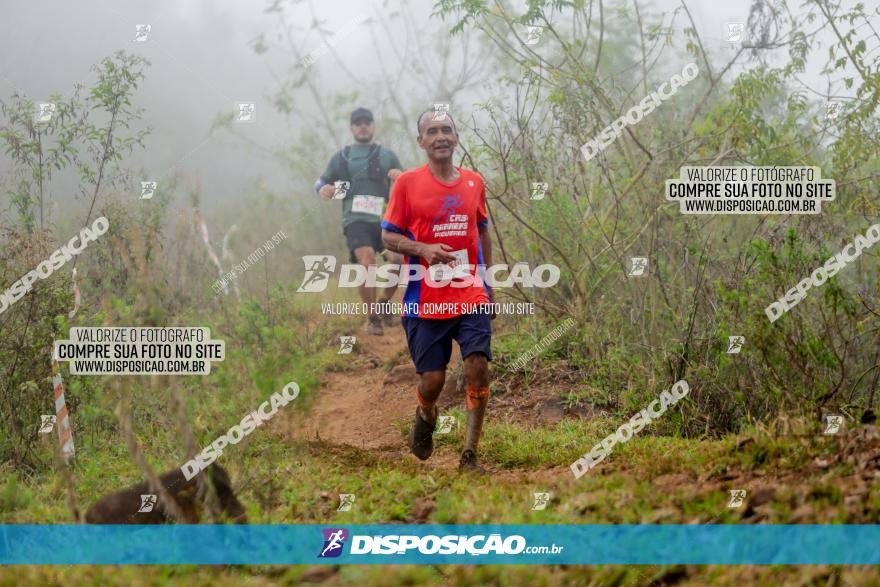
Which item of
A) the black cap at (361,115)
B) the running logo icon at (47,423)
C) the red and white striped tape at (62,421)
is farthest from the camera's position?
the black cap at (361,115)

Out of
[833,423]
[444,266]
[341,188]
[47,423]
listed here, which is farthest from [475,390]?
[341,188]

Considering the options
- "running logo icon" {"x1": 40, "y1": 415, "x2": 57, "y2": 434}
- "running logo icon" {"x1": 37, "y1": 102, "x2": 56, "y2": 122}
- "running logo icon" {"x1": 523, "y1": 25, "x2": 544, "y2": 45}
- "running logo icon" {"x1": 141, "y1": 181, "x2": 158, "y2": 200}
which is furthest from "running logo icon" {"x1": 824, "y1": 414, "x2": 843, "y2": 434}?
"running logo icon" {"x1": 37, "y1": 102, "x2": 56, "y2": 122}

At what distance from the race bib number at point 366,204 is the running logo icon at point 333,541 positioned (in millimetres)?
5166

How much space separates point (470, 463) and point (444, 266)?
3.76 ft

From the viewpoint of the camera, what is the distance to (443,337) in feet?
16.7

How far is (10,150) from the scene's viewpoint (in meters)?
6.32

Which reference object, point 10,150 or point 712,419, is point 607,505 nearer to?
point 712,419

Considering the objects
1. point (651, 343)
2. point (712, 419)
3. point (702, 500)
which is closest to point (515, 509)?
point (702, 500)

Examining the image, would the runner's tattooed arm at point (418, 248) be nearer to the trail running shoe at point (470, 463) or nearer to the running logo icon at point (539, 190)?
the trail running shoe at point (470, 463)

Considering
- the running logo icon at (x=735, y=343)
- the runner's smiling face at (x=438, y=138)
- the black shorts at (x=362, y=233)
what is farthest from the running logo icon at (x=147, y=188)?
the running logo icon at (x=735, y=343)

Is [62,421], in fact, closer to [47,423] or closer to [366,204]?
[47,423]

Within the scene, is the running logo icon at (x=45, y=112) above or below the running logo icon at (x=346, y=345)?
above

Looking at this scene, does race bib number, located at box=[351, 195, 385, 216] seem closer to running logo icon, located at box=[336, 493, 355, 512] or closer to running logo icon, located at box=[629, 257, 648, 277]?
running logo icon, located at box=[629, 257, 648, 277]

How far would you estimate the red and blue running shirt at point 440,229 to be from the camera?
4980mm
